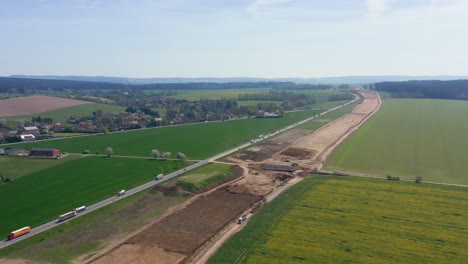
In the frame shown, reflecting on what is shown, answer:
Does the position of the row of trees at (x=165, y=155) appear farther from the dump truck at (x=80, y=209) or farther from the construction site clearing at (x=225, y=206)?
the dump truck at (x=80, y=209)

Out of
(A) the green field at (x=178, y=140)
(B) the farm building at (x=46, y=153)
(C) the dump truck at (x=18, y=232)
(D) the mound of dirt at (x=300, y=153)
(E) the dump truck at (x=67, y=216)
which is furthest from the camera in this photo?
(A) the green field at (x=178, y=140)

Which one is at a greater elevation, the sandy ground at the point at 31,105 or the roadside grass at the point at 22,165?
the sandy ground at the point at 31,105

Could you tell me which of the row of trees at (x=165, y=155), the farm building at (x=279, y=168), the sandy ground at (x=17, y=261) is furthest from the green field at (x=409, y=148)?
the sandy ground at (x=17, y=261)

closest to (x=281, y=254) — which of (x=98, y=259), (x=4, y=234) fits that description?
(x=98, y=259)

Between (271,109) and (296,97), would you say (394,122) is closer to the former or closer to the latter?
(271,109)

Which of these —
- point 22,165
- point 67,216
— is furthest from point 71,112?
point 67,216

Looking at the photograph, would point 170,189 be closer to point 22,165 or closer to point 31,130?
point 22,165

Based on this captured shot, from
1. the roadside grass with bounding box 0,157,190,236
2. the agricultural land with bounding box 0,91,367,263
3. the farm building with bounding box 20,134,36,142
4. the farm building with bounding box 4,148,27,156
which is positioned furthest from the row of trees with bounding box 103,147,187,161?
the farm building with bounding box 20,134,36,142
